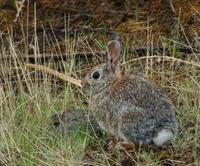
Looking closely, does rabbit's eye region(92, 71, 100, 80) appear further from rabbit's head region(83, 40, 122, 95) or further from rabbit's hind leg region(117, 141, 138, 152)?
rabbit's hind leg region(117, 141, 138, 152)

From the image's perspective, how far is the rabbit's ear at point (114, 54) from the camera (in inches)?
229

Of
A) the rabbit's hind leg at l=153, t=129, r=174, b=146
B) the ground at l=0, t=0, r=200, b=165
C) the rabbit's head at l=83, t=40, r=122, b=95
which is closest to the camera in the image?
the rabbit's hind leg at l=153, t=129, r=174, b=146

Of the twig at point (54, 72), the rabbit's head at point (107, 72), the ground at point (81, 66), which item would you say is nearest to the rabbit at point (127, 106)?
the rabbit's head at point (107, 72)

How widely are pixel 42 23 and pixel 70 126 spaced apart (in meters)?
2.52

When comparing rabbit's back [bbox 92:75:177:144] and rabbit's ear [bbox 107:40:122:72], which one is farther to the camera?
rabbit's ear [bbox 107:40:122:72]

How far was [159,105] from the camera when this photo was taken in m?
5.36

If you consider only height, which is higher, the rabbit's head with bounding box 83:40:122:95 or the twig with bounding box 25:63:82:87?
the rabbit's head with bounding box 83:40:122:95

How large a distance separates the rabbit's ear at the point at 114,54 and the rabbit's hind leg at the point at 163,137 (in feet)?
2.42

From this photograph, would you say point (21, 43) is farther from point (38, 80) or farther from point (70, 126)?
point (70, 126)

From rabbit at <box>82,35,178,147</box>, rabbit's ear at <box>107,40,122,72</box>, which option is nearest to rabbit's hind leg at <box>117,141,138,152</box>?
rabbit at <box>82,35,178,147</box>

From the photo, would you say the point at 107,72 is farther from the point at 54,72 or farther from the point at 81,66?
the point at 81,66

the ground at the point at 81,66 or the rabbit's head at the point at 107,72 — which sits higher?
the rabbit's head at the point at 107,72

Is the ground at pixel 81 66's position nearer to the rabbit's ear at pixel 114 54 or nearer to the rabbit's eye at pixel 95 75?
the rabbit's eye at pixel 95 75

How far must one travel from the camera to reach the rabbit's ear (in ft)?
19.1
